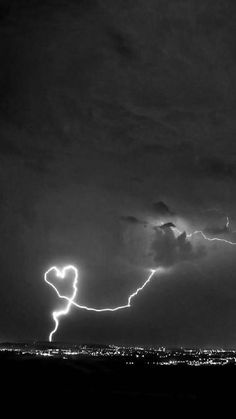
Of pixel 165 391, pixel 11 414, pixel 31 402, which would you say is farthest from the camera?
pixel 165 391

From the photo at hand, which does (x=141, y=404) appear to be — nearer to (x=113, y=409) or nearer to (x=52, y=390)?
(x=113, y=409)

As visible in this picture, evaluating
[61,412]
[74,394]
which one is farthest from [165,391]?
[61,412]

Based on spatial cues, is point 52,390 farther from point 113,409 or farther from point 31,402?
point 113,409

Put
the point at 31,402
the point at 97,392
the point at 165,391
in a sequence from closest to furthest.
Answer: the point at 31,402 → the point at 97,392 → the point at 165,391

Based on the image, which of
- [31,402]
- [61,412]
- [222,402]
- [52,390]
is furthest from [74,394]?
[222,402]

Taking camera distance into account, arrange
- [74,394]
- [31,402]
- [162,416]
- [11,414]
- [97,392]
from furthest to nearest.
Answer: [97,392], [74,394], [31,402], [162,416], [11,414]

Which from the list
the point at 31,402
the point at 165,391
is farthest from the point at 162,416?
the point at 165,391

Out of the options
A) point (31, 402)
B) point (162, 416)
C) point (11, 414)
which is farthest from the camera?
point (31, 402)

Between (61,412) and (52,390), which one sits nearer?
(61,412)

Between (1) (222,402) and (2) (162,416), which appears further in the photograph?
(1) (222,402)
